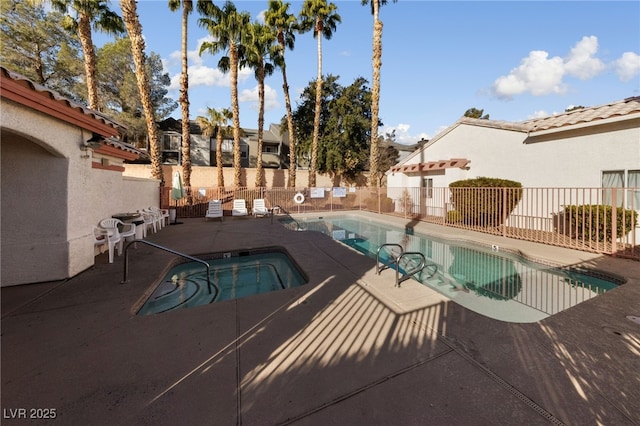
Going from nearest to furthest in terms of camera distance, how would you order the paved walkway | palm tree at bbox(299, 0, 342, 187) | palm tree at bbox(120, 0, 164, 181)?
the paved walkway < palm tree at bbox(120, 0, 164, 181) < palm tree at bbox(299, 0, 342, 187)

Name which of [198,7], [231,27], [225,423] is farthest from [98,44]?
[225,423]

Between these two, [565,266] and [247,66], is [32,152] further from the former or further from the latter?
[247,66]

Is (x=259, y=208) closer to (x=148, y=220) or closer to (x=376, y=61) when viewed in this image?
(x=148, y=220)

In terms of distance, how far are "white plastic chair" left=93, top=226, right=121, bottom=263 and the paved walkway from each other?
1.37m

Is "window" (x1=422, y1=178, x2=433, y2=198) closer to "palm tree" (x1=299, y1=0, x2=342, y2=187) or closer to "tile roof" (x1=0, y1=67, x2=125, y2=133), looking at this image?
"palm tree" (x1=299, y1=0, x2=342, y2=187)

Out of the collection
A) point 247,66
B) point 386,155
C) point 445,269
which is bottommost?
point 445,269

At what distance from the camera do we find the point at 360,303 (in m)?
3.78

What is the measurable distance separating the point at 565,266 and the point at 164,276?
28.4 feet

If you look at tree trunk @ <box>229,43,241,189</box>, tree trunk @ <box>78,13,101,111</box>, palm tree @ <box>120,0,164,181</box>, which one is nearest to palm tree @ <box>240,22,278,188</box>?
tree trunk @ <box>229,43,241,189</box>

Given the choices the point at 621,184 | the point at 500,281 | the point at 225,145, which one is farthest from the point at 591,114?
the point at 225,145

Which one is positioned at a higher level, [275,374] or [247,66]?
[247,66]

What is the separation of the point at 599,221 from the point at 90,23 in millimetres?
21651

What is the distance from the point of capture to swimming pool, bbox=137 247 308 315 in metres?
4.59

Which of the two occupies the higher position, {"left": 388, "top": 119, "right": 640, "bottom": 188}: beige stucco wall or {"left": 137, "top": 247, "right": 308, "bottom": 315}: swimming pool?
{"left": 388, "top": 119, "right": 640, "bottom": 188}: beige stucco wall
